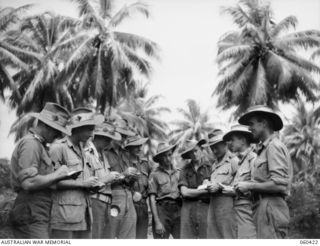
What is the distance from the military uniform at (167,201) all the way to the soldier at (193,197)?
233 mm

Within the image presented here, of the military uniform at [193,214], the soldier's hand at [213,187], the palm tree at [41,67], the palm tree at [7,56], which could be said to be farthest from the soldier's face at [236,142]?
the palm tree at [41,67]

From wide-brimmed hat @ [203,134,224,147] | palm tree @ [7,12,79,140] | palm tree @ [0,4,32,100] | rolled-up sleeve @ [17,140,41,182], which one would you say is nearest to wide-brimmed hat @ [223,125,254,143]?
wide-brimmed hat @ [203,134,224,147]

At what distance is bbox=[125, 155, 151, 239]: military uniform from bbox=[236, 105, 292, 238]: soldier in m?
2.28

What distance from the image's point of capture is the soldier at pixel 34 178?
436 centimetres

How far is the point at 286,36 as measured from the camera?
717 inches

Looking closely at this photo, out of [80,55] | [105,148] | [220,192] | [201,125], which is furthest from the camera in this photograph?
[201,125]

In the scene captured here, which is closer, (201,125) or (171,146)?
(171,146)

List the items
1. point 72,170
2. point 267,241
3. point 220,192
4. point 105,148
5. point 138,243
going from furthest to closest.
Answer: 1. point 105,148
2. point 220,192
3. point 138,243
4. point 72,170
5. point 267,241

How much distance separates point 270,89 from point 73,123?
48.7ft

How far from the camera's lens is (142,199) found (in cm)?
668

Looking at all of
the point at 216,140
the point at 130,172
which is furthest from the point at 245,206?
the point at 130,172

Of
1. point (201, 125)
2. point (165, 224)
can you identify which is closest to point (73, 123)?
point (165, 224)

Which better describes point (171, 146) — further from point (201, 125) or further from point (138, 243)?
point (201, 125)

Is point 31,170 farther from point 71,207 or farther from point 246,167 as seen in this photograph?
point 246,167
